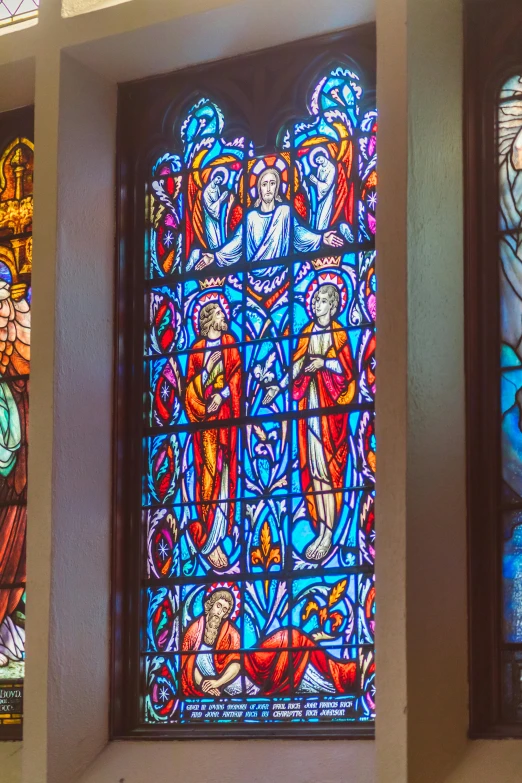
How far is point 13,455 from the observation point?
6.36m

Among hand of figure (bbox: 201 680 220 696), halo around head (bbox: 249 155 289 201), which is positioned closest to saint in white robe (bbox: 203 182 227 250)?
halo around head (bbox: 249 155 289 201)

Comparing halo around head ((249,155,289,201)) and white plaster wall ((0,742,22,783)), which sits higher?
halo around head ((249,155,289,201))

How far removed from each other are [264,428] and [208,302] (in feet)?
1.98

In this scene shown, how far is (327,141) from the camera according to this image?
5.88 metres

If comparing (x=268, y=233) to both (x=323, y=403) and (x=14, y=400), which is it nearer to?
(x=323, y=403)

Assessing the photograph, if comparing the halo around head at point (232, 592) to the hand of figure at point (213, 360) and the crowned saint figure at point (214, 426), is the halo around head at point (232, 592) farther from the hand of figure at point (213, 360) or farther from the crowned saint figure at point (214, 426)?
the hand of figure at point (213, 360)

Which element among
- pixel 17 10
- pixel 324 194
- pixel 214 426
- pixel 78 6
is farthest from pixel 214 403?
pixel 17 10

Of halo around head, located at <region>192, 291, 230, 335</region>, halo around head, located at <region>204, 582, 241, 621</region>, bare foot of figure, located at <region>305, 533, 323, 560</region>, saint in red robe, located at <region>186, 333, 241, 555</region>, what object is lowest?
halo around head, located at <region>204, 582, 241, 621</region>

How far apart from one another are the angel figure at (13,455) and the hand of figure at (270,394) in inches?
45.7

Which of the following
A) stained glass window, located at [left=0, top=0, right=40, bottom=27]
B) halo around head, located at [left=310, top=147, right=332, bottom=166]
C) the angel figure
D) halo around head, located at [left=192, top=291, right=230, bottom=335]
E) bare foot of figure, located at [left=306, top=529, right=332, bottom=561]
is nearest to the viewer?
bare foot of figure, located at [left=306, top=529, right=332, bottom=561]

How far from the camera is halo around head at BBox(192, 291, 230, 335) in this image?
598 centimetres

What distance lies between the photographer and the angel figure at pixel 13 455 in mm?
6203

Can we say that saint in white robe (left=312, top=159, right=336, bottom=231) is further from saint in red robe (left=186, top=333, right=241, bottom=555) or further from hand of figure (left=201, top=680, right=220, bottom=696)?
hand of figure (left=201, top=680, right=220, bottom=696)

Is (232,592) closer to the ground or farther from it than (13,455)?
closer to the ground
